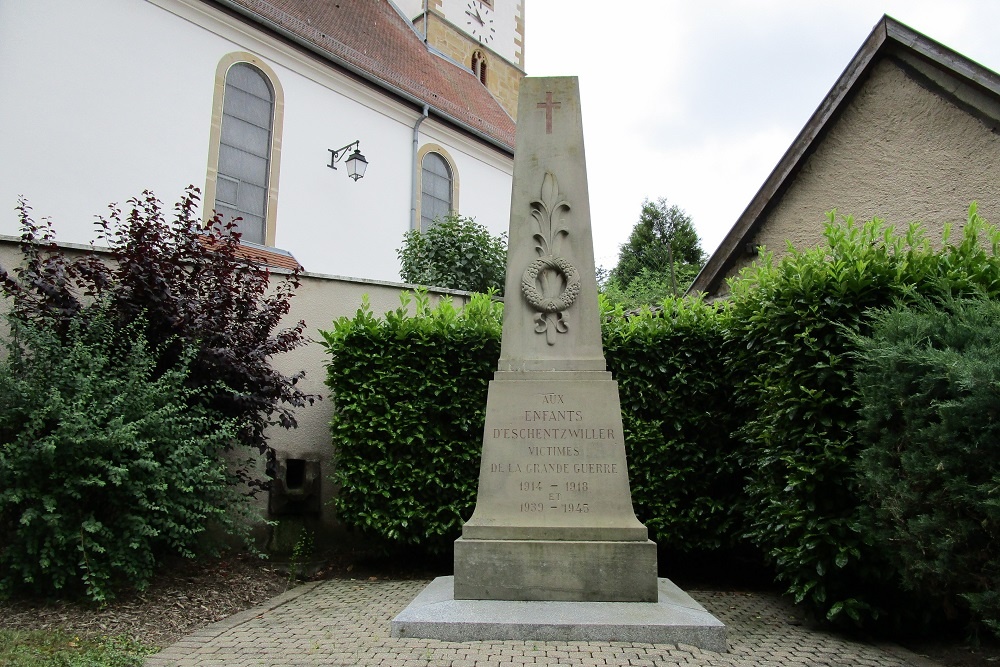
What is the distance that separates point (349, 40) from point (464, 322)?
44.0 feet

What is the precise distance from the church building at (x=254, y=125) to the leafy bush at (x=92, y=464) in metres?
6.48

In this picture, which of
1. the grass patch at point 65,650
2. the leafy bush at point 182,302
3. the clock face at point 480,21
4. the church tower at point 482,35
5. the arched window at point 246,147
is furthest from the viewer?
the clock face at point 480,21

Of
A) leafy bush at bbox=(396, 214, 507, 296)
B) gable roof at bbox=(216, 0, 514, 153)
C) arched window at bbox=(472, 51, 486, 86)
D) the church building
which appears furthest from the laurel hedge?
arched window at bbox=(472, 51, 486, 86)

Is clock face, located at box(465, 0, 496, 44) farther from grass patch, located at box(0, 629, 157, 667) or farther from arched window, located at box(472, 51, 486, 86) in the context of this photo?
grass patch, located at box(0, 629, 157, 667)

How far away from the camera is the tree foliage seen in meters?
34.8

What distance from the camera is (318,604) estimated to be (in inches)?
209

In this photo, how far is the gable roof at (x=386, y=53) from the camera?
14.7 metres

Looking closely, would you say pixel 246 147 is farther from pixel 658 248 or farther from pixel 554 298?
pixel 658 248

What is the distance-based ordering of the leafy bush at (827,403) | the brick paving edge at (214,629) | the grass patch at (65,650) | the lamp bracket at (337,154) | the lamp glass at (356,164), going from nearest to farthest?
the grass patch at (65,650)
the brick paving edge at (214,629)
the leafy bush at (827,403)
the lamp glass at (356,164)
the lamp bracket at (337,154)

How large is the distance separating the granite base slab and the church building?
968 cm

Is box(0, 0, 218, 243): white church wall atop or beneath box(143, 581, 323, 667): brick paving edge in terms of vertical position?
atop

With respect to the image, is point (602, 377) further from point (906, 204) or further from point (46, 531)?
point (906, 204)

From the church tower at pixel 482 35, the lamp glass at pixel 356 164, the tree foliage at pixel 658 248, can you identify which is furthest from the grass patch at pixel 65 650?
the tree foliage at pixel 658 248

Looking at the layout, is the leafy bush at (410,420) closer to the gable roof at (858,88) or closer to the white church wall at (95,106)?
the gable roof at (858,88)
